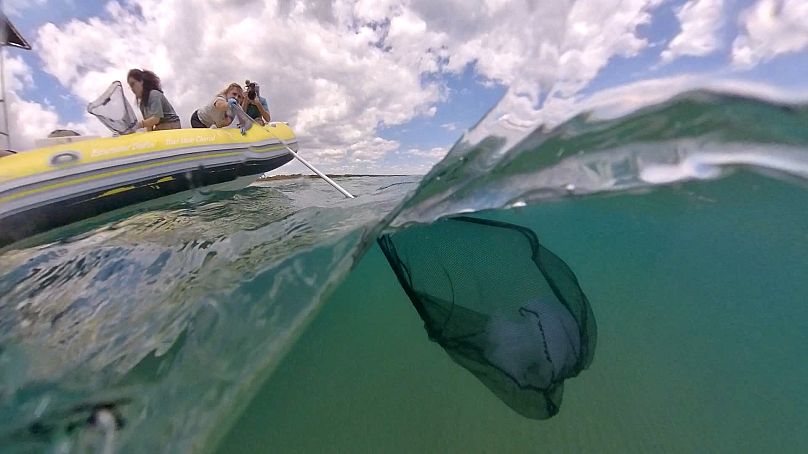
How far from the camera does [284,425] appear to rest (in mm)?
3320

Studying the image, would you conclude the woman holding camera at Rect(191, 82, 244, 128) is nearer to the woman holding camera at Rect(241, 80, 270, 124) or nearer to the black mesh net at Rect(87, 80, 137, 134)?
the woman holding camera at Rect(241, 80, 270, 124)

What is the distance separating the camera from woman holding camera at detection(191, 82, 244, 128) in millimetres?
7910

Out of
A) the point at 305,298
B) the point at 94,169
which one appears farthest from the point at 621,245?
the point at 94,169

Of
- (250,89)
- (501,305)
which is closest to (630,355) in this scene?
(501,305)

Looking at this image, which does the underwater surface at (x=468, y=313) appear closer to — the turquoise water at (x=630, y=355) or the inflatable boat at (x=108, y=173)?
the turquoise water at (x=630, y=355)

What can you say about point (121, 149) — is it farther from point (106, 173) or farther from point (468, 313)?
point (468, 313)

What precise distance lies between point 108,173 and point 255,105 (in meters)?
4.42

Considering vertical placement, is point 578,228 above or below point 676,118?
below

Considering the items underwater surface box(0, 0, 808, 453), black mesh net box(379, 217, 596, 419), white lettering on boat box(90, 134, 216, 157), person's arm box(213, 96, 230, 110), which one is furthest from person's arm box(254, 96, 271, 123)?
black mesh net box(379, 217, 596, 419)

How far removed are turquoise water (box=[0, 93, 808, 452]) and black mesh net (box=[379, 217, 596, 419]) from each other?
1.17 feet

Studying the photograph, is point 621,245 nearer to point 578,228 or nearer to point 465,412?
point 578,228

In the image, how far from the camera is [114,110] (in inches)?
266

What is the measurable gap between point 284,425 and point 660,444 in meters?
3.25

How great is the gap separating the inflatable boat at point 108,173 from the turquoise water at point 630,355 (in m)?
3.98
